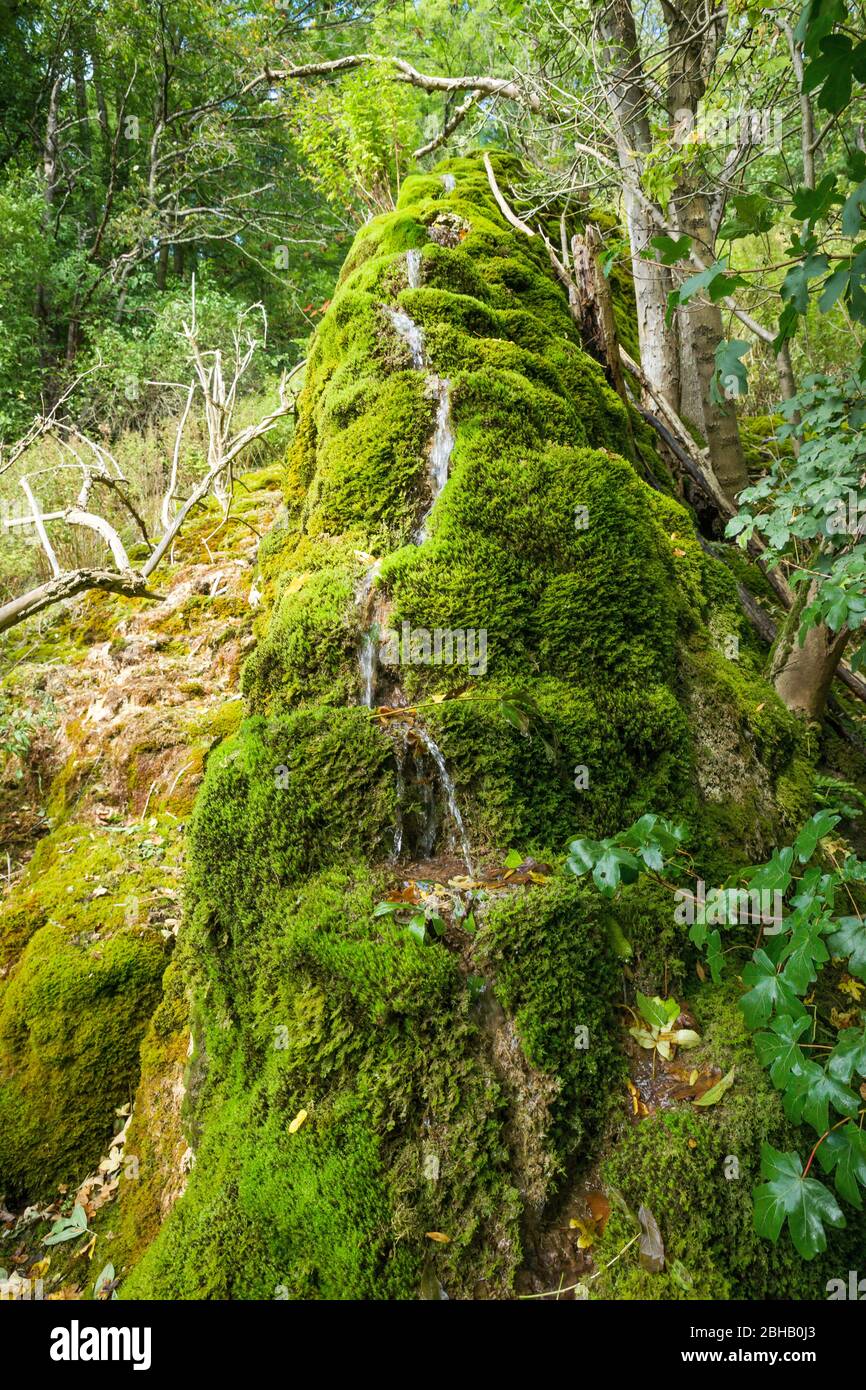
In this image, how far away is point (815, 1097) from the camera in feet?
5.14

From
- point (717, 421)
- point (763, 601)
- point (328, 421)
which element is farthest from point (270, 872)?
point (717, 421)

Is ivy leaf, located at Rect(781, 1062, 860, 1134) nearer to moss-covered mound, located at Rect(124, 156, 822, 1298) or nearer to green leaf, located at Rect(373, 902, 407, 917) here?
moss-covered mound, located at Rect(124, 156, 822, 1298)

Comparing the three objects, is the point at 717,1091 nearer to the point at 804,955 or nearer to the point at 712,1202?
the point at 712,1202

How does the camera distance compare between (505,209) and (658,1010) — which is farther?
(505,209)

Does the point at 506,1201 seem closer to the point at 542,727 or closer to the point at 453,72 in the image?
the point at 542,727

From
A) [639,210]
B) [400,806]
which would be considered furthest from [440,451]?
[639,210]

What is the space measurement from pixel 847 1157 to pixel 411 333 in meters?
3.54

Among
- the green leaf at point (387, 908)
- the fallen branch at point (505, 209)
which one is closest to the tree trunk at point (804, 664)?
the green leaf at point (387, 908)

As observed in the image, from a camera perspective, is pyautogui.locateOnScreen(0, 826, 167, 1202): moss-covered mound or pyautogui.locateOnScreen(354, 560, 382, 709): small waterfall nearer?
pyautogui.locateOnScreen(354, 560, 382, 709): small waterfall

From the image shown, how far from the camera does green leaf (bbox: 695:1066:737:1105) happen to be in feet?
6.33

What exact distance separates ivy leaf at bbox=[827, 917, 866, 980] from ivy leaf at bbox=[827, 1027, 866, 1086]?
14cm

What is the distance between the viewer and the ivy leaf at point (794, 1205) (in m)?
1.49

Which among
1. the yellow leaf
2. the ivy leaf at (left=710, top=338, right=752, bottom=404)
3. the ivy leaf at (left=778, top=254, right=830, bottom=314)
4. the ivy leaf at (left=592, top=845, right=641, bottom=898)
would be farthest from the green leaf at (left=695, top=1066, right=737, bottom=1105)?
the ivy leaf at (left=778, top=254, right=830, bottom=314)

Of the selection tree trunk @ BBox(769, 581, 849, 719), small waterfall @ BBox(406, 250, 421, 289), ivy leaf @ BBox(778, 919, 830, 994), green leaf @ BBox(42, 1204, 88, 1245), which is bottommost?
green leaf @ BBox(42, 1204, 88, 1245)
